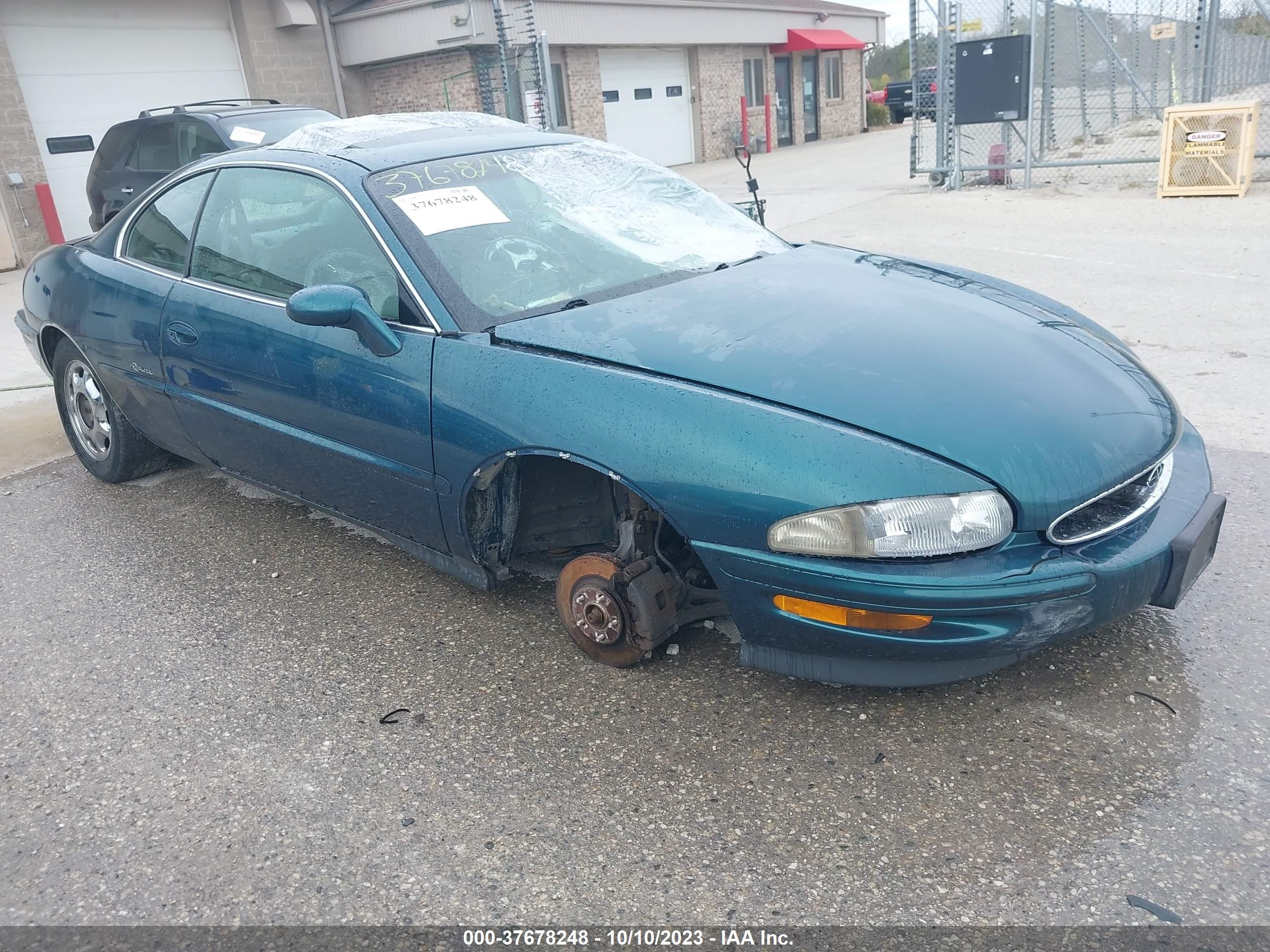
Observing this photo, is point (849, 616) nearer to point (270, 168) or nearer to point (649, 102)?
point (270, 168)

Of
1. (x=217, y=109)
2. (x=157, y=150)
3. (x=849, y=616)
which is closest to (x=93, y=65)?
(x=217, y=109)

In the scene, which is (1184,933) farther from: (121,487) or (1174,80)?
(1174,80)

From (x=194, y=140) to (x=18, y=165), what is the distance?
5.71 metres

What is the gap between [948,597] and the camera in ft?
7.38

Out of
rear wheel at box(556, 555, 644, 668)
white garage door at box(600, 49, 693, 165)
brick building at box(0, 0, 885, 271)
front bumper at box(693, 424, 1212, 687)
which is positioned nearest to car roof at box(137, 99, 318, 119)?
brick building at box(0, 0, 885, 271)

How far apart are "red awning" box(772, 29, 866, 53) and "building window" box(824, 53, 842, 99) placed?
29.7 inches

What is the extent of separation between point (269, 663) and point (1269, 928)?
2648 mm

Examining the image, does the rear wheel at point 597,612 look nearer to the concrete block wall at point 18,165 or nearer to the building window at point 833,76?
the concrete block wall at point 18,165

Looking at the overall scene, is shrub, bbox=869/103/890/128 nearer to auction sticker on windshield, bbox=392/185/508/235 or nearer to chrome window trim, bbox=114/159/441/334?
chrome window trim, bbox=114/159/441/334

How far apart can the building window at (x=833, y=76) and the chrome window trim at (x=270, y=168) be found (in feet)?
88.0

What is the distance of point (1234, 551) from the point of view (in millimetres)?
3324

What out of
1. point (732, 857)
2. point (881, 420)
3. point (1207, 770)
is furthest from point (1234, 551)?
point (732, 857)

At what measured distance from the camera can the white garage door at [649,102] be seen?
21094 mm

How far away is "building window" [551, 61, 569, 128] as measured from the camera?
19.6m
